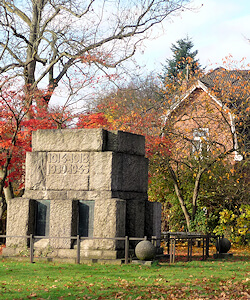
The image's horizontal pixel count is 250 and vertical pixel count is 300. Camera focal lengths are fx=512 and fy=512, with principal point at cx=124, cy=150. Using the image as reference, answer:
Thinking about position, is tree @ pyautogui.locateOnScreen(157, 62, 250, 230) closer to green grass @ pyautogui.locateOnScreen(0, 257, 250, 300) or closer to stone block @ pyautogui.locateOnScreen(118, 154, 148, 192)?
stone block @ pyautogui.locateOnScreen(118, 154, 148, 192)

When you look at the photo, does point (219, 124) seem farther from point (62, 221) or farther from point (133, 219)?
point (62, 221)

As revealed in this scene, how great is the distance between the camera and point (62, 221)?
14109mm

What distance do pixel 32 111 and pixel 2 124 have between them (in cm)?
182

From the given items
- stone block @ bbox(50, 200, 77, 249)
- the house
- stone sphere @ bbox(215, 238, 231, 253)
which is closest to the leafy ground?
stone block @ bbox(50, 200, 77, 249)

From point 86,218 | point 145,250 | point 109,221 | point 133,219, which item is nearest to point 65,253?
point 86,218

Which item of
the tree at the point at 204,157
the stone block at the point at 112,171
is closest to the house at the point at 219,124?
the tree at the point at 204,157

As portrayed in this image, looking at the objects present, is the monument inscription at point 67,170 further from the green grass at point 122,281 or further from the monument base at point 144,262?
the monument base at point 144,262

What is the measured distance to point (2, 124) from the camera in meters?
17.5

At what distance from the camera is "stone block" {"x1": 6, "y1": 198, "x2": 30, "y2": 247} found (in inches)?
569

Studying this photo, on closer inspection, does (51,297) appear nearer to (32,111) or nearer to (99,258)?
(99,258)

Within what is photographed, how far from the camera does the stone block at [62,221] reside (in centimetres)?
1400

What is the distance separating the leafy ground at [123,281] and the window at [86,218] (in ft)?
4.76

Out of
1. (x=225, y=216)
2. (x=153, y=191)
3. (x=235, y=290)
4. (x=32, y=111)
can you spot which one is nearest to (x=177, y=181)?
(x=153, y=191)

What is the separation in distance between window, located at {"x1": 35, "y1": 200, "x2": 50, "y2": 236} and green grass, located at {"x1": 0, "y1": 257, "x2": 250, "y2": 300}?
1485 millimetres
